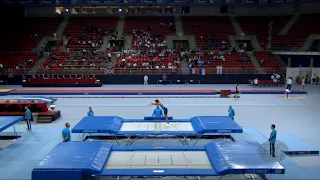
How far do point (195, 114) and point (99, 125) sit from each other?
293 inches

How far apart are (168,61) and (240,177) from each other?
2491 cm

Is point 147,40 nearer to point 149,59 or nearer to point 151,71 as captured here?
point 149,59

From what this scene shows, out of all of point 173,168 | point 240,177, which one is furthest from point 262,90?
point 173,168

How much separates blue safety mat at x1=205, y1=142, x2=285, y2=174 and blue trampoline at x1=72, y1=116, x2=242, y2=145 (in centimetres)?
218

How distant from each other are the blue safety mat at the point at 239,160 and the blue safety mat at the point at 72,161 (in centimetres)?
360

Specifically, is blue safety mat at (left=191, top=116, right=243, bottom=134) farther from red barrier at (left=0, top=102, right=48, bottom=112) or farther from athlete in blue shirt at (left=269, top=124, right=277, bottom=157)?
red barrier at (left=0, top=102, right=48, bottom=112)

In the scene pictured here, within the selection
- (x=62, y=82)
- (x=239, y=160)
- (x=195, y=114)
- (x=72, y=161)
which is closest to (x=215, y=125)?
(x=239, y=160)

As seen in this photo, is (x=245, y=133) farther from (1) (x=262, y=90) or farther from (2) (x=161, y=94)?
(1) (x=262, y=90)

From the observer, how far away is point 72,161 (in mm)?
9164

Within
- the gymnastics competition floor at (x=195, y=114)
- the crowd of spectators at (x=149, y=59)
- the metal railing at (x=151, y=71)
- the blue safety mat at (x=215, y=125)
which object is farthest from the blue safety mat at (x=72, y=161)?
the crowd of spectators at (x=149, y=59)

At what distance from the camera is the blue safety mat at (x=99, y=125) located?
506 inches

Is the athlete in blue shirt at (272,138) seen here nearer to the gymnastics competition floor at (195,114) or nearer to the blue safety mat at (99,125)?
the gymnastics competition floor at (195,114)

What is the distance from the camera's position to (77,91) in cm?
2709

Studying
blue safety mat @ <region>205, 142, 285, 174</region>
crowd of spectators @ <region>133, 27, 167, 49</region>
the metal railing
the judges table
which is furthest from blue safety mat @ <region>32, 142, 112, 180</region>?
crowd of spectators @ <region>133, 27, 167, 49</region>
